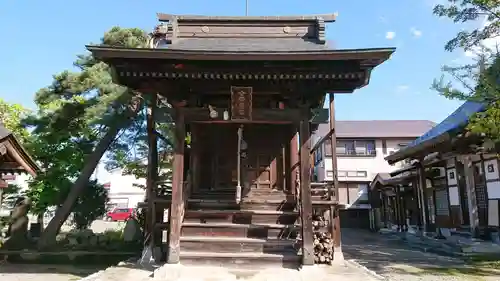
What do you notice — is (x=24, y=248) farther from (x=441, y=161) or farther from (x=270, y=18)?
(x=441, y=161)

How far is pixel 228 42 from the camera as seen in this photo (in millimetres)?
12445

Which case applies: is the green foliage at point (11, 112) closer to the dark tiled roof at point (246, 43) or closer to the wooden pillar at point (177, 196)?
the dark tiled roof at point (246, 43)

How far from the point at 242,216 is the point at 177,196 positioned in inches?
87.9

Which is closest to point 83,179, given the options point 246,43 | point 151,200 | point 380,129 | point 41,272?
point 41,272

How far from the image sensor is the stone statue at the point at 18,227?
16.0m

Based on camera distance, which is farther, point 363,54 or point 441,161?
point 441,161

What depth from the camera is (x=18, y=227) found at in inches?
642

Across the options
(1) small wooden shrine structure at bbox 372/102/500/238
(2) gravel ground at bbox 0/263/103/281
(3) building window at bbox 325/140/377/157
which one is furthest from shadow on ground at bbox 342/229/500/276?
(3) building window at bbox 325/140/377/157

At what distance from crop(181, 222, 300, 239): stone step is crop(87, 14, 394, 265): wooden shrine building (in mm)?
Result: 27

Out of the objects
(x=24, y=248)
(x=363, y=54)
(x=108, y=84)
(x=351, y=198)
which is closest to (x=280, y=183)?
(x=363, y=54)

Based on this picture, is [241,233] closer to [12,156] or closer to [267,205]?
[267,205]

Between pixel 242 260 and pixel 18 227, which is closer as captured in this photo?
pixel 242 260

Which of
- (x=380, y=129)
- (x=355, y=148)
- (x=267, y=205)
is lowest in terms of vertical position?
(x=267, y=205)

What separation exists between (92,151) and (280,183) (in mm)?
10019
